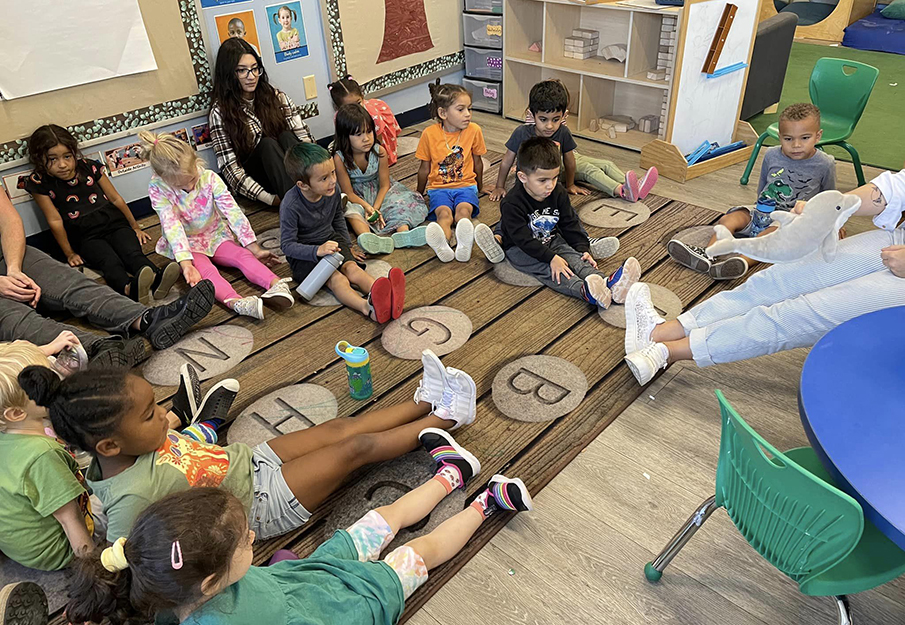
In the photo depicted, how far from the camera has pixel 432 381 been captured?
5.83 ft

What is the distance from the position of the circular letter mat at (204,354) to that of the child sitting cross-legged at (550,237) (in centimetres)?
109

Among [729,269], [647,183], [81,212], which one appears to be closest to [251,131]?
[81,212]

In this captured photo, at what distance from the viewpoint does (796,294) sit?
1.78 m

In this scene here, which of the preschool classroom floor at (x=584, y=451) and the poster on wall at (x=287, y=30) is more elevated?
the poster on wall at (x=287, y=30)

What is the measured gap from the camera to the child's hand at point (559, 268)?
7.75 ft

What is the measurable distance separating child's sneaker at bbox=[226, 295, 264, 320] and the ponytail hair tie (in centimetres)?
144

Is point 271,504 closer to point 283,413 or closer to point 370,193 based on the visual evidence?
point 283,413

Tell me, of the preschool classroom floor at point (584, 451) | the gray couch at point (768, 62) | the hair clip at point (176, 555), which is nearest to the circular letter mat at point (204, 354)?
the preschool classroom floor at point (584, 451)

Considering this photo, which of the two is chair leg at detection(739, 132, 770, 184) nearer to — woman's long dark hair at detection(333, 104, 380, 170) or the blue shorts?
the blue shorts

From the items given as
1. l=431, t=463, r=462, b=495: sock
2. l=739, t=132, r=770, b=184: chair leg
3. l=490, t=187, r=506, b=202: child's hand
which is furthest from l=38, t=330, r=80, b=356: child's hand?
l=739, t=132, r=770, b=184: chair leg

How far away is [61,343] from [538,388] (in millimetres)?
1477

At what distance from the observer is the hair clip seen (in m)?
0.91

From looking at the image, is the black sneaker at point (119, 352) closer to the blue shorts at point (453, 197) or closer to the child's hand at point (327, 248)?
the child's hand at point (327, 248)

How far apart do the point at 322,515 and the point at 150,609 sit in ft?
2.19
